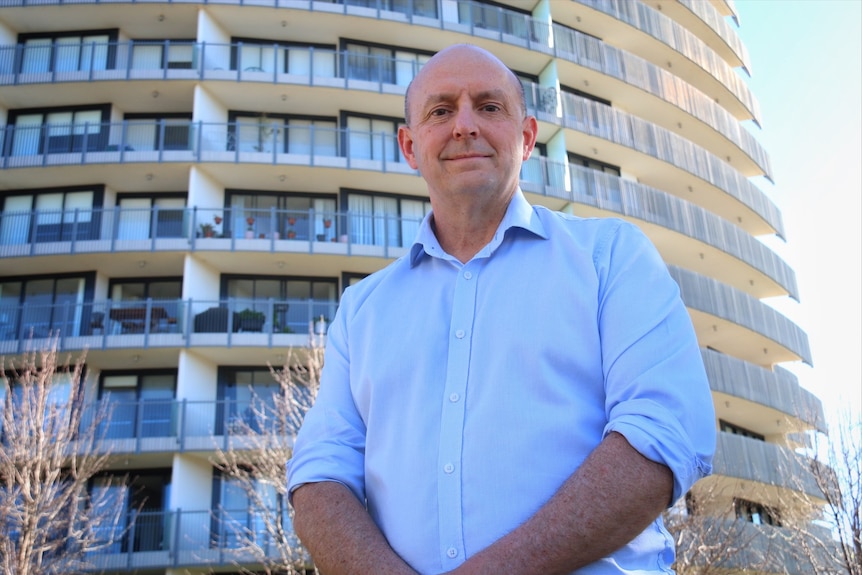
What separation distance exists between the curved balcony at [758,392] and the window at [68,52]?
23315 millimetres

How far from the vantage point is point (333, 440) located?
220 cm

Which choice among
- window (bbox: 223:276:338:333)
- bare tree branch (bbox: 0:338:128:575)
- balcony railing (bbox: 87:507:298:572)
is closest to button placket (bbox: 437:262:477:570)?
bare tree branch (bbox: 0:338:128:575)

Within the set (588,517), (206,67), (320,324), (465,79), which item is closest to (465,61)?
(465,79)

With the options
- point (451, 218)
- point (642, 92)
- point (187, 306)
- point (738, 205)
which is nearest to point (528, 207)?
point (451, 218)

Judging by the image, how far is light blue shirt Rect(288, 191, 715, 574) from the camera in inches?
72.8

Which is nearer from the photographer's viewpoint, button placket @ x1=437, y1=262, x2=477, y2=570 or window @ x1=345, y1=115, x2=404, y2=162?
button placket @ x1=437, y1=262, x2=477, y2=570

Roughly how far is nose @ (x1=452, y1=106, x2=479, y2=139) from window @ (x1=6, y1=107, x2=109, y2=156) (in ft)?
93.1

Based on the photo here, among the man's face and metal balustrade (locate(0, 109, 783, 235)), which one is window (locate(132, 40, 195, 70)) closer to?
metal balustrade (locate(0, 109, 783, 235))

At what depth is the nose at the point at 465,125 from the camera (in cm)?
223

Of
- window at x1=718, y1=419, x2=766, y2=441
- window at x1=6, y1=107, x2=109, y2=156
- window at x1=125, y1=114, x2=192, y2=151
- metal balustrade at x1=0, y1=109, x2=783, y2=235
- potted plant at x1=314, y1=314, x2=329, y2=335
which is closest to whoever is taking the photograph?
potted plant at x1=314, y1=314, x2=329, y2=335

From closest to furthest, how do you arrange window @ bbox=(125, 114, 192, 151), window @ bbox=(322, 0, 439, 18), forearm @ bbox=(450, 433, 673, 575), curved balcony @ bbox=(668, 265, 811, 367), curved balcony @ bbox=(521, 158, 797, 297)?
forearm @ bbox=(450, 433, 673, 575) → window @ bbox=(125, 114, 192, 151) → curved balcony @ bbox=(521, 158, 797, 297) → curved balcony @ bbox=(668, 265, 811, 367) → window @ bbox=(322, 0, 439, 18)

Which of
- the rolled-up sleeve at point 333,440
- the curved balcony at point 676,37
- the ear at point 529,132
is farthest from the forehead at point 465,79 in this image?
the curved balcony at point 676,37

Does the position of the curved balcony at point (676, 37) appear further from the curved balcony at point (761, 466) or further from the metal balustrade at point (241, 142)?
the curved balcony at point (761, 466)

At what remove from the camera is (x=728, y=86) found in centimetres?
3919
